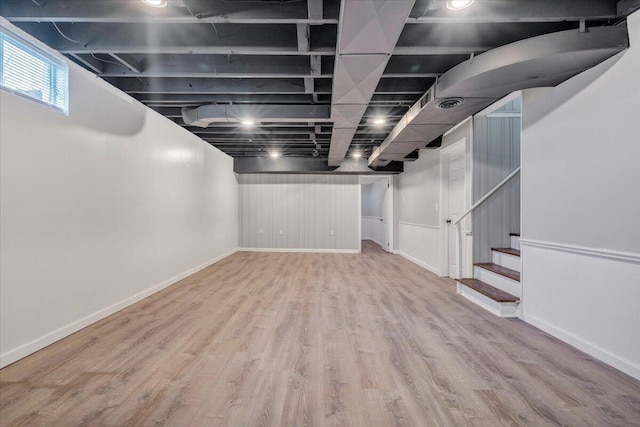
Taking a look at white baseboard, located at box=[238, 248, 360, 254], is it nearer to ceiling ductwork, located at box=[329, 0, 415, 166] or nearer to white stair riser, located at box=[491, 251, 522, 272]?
white stair riser, located at box=[491, 251, 522, 272]

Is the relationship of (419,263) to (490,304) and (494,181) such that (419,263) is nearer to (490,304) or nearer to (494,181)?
(494,181)

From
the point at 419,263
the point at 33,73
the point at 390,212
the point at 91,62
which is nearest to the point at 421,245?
the point at 419,263

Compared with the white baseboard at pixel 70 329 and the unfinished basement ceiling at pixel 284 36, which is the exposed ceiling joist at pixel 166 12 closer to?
the unfinished basement ceiling at pixel 284 36

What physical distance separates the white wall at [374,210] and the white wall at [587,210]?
513 cm

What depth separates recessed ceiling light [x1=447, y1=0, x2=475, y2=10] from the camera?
1.71 meters

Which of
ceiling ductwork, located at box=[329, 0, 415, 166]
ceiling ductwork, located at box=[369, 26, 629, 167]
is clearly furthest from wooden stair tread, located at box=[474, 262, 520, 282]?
ceiling ductwork, located at box=[329, 0, 415, 166]

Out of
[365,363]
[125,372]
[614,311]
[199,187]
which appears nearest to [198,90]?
[199,187]

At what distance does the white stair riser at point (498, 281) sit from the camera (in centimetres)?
298

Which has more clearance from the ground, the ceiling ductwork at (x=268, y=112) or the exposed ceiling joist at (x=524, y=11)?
the exposed ceiling joist at (x=524, y=11)

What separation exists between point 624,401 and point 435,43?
2.74m

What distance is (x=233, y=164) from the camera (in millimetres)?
6758

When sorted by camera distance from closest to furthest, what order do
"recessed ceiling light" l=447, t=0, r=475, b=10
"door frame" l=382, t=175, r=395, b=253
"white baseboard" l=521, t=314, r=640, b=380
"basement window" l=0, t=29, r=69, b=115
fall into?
"recessed ceiling light" l=447, t=0, r=475, b=10
"white baseboard" l=521, t=314, r=640, b=380
"basement window" l=0, t=29, r=69, b=115
"door frame" l=382, t=175, r=395, b=253

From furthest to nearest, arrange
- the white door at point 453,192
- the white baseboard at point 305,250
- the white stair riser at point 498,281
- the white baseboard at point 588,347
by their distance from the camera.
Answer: the white baseboard at point 305,250 < the white door at point 453,192 < the white stair riser at point 498,281 < the white baseboard at point 588,347

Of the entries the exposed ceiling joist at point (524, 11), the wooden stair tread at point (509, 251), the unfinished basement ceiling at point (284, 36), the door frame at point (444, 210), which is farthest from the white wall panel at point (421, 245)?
the exposed ceiling joist at point (524, 11)
